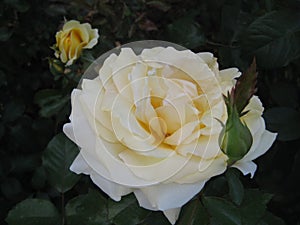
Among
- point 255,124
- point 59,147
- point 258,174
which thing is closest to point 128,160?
point 255,124

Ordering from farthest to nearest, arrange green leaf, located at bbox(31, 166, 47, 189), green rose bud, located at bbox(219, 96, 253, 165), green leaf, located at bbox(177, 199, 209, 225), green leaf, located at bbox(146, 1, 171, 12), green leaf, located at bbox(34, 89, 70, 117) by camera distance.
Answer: green leaf, located at bbox(146, 1, 171, 12)
green leaf, located at bbox(31, 166, 47, 189)
green leaf, located at bbox(34, 89, 70, 117)
green leaf, located at bbox(177, 199, 209, 225)
green rose bud, located at bbox(219, 96, 253, 165)

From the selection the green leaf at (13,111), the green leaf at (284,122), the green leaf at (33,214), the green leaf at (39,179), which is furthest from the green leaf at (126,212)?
the green leaf at (13,111)

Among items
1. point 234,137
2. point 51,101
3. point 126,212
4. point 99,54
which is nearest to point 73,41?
point 99,54

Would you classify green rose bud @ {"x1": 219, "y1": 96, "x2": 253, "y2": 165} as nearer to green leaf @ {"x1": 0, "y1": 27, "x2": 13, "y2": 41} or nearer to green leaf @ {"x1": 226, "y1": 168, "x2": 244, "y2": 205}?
green leaf @ {"x1": 226, "y1": 168, "x2": 244, "y2": 205}

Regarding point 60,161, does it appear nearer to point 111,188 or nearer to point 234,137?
point 111,188

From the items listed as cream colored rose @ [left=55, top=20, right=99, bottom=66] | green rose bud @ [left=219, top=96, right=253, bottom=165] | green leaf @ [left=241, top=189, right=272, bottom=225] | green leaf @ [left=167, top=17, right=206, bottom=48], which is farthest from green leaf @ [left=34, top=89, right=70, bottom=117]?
green rose bud @ [left=219, top=96, right=253, bottom=165]

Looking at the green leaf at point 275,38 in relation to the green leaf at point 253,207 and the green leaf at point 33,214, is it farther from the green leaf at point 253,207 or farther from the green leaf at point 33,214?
the green leaf at point 33,214

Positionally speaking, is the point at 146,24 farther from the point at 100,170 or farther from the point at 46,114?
the point at 100,170
